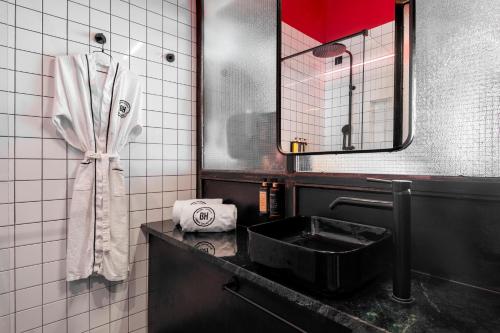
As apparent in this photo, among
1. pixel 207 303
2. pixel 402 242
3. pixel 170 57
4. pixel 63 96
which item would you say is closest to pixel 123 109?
pixel 63 96

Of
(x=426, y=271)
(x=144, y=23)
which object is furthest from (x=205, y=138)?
(x=426, y=271)

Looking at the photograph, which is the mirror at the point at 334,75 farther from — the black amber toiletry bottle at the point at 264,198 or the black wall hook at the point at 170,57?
the black wall hook at the point at 170,57

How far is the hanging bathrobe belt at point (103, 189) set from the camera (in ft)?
5.13

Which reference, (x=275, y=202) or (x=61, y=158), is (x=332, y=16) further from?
(x=61, y=158)

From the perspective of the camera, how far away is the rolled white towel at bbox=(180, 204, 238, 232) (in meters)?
1.62

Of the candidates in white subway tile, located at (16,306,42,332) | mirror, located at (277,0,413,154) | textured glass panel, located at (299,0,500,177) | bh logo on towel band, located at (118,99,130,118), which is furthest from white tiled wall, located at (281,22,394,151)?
white subway tile, located at (16,306,42,332)

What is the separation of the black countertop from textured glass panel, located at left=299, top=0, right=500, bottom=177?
399 mm

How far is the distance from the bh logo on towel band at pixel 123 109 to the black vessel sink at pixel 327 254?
43.8 inches

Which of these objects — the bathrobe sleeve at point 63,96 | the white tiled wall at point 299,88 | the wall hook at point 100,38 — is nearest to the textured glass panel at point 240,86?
the white tiled wall at point 299,88

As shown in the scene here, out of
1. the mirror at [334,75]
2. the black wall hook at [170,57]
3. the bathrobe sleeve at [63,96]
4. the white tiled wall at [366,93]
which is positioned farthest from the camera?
the black wall hook at [170,57]

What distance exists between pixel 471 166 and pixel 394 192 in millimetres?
340

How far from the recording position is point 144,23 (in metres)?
1.85

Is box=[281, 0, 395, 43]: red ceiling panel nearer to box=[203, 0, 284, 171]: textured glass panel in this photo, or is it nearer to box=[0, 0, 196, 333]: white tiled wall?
box=[203, 0, 284, 171]: textured glass panel

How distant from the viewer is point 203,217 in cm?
162
